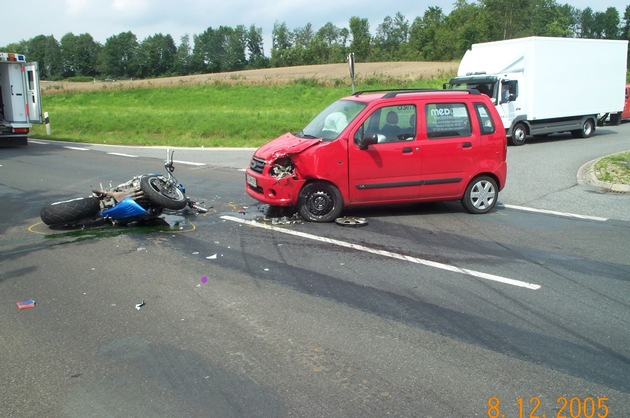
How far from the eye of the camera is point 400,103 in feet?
29.9

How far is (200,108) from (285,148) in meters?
28.5

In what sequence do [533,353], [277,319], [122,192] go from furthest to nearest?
[122,192], [277,319], [533,353]

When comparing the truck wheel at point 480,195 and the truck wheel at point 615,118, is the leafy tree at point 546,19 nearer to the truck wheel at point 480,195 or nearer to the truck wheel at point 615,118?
the truck wheel at point 615,118

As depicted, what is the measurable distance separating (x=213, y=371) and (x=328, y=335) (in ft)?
3.56

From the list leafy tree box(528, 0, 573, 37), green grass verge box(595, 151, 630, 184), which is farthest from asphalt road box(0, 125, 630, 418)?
leafy tree box(528, 0, 573, 37)

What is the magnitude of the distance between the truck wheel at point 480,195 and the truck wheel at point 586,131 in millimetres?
15442

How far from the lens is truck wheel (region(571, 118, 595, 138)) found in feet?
75.9

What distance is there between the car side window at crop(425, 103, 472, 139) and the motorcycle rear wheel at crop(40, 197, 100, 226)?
525cm

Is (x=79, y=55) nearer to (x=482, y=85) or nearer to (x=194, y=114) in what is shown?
(x=194, y=114)

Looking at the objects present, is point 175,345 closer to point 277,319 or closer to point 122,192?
point 277,319

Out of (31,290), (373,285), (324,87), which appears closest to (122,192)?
(31,290)

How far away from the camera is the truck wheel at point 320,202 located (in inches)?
346

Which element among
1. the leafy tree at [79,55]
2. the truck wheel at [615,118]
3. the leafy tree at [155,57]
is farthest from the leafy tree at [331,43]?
the truck wheel at [615,118]
